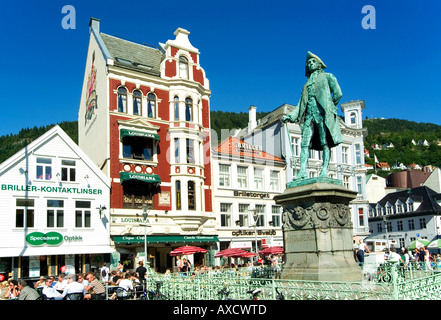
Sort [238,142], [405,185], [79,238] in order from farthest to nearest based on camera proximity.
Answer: [405,185] < [238,142] < [79,238]

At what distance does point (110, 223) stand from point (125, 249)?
221cm

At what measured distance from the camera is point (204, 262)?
1404 inches

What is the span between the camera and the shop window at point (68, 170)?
3008cm

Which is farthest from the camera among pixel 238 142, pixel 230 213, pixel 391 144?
pixel 391 144

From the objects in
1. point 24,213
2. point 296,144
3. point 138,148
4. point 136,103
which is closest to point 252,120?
point 296,144

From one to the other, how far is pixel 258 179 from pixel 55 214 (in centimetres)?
2019

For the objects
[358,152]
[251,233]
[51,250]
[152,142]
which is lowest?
[51,250]

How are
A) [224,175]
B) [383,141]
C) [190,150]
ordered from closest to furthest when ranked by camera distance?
[190,150] < [224,175] < [383,141]

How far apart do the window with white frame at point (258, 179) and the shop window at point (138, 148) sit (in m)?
12.3

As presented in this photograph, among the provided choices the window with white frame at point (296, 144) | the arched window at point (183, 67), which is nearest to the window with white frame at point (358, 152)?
the window with white frame at point (296, 144)

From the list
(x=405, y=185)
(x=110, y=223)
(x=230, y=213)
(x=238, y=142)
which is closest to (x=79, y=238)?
(x=110, y=223)

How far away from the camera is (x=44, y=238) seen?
92.1ft

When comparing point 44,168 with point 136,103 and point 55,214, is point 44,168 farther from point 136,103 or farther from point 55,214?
point 136,103
